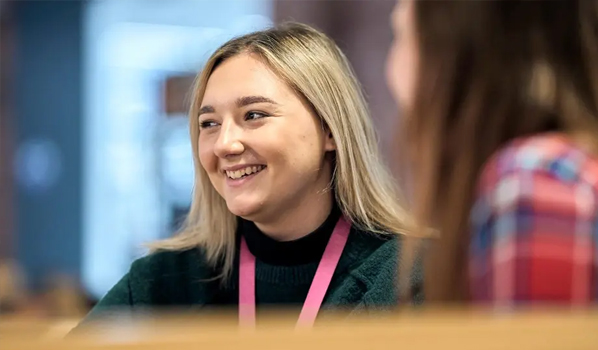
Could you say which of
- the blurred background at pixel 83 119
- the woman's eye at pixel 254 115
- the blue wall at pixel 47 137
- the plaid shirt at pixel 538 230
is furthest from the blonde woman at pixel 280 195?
the blue wall at pixel 47 137

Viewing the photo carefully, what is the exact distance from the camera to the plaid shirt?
1.78 ft

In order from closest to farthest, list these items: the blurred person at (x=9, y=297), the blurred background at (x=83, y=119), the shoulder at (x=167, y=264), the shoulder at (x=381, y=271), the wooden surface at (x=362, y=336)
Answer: the wooden surface at (x=362, y=336)
the shoulder at (x=381, y=271)
the shoulder at (x=167, y=264)
the blurred person at (x=9, y=297)
the blurred background at (x=83, y=119)

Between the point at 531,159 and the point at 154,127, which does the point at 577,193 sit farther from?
the point at 154,127

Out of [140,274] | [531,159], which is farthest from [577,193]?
[140,274]

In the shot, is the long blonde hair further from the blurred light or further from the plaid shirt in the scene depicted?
the blurred light

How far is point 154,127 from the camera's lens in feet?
12.4

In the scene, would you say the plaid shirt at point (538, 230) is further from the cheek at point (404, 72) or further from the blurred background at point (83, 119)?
the blurred background at point (83, 119)

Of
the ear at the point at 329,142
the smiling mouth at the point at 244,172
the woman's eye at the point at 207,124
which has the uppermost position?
the woman's eye at the point at 207,124

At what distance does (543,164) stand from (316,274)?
444mm

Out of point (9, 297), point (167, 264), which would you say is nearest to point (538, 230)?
Answer: point (167, 264)

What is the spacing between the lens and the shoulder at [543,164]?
562 mm

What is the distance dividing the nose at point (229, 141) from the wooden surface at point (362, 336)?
1.53ft

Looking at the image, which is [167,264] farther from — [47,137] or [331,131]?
[47,137]

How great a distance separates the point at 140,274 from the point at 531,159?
63 cm
